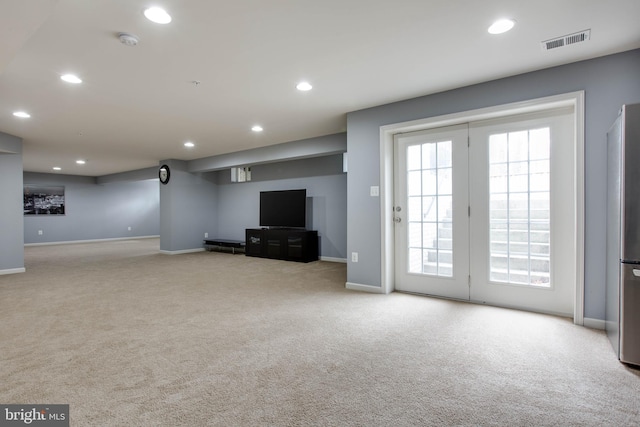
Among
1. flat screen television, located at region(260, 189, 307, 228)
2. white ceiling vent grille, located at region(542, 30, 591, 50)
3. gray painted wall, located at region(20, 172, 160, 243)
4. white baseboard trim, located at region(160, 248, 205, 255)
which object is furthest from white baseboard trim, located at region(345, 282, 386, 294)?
gray painted wall, located at region(20, 172, 160, 243)

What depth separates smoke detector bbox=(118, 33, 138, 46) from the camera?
7.62 feet

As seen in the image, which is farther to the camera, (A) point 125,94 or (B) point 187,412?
(A) point 125,94

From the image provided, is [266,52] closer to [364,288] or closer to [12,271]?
[364,288]

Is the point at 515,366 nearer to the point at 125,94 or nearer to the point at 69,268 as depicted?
the point at 125,94

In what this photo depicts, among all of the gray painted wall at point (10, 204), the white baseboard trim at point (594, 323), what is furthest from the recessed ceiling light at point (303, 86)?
the gray painted wall at point (10, 204)

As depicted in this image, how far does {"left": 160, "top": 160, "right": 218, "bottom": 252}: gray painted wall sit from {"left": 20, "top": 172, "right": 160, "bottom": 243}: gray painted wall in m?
4.43

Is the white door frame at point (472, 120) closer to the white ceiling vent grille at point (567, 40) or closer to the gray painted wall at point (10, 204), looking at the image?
the white ceiling vent grille at point (567, 40)

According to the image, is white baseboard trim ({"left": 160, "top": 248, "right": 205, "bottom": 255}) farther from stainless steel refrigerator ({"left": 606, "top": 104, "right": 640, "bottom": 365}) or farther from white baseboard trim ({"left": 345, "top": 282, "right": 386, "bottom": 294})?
stainless steel refrigerator ({"left": 606, "top": 104, "right": 640, "bottom": 365})

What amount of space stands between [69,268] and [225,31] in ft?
19.3

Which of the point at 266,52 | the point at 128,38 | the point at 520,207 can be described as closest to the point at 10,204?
the point at 128,38

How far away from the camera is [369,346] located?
2.49 metres

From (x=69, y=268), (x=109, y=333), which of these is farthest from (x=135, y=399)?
(x=69, y=268)

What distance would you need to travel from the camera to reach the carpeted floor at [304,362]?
1689 millimetres

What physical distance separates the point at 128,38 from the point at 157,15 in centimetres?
42
